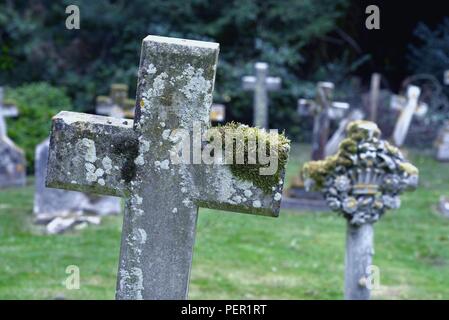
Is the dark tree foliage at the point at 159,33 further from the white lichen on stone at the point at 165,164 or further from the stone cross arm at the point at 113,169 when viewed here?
the white lichen on stone at the point at 165,164

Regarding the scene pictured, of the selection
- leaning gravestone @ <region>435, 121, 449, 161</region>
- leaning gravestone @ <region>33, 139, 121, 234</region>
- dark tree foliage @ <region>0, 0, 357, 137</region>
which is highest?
dark tree foliage @ <region>0, 0, 357, 137</region>

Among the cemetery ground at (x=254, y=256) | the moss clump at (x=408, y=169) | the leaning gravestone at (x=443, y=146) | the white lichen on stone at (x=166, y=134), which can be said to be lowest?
the cemetery ground at (x=254, y=256)

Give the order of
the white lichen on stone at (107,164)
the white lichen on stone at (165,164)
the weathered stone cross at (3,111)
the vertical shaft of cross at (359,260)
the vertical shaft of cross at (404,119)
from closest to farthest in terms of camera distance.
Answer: the white lichen on stone at (165,164) < the white lichen on stone at (107,164) < the vertical shaft of cross at (359,260) < the weathered stone cross at (3,111) < the vertical shaft of cross at (404,119)

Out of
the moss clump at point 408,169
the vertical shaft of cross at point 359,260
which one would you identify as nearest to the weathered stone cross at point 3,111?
the vertical shaft of cross at point 359,260

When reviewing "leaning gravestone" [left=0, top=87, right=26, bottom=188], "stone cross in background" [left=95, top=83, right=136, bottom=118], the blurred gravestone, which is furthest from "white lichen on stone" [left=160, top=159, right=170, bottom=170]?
"leaning gravestone" [left=0, top=87, right=26, bottom=188]

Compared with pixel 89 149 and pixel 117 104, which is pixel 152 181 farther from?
pixel 117 104

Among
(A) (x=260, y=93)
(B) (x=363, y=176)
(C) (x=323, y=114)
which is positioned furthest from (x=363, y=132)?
(A) (x=260, y=93)

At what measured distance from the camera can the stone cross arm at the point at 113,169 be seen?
407 cm

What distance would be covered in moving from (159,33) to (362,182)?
1324 cm

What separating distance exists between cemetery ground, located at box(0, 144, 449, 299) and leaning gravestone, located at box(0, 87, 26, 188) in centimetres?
126

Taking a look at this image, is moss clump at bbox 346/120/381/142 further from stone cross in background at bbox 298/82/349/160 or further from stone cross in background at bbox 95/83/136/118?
stone cross in background at bbox 298/82/349/160

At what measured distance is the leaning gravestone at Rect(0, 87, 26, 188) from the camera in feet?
46.4

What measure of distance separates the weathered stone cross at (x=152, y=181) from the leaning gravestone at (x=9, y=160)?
10.3 m

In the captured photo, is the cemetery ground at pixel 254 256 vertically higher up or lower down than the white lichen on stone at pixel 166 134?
lower down
